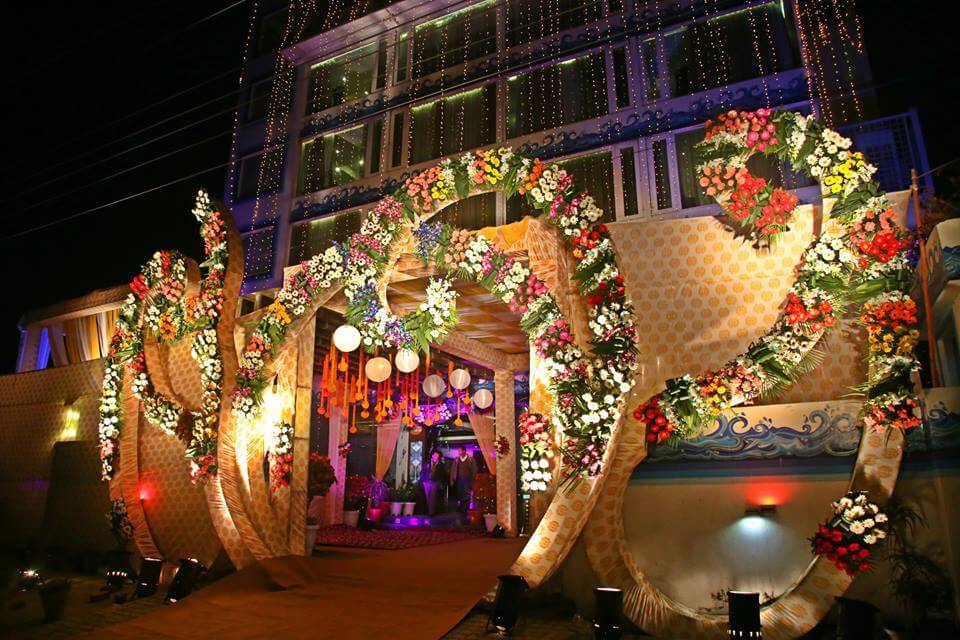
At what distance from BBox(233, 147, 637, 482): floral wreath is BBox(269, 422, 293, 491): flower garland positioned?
1.79 feet

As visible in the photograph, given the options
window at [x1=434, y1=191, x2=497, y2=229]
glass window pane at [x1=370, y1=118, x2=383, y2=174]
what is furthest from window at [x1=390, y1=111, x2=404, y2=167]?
window at [x1=434, y1=191, x2=497, y2=229]

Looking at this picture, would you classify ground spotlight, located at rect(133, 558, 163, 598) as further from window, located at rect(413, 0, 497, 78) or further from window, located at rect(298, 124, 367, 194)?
window, located at rect(413, 0, 497, 78)

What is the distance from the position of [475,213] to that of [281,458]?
7741 mm

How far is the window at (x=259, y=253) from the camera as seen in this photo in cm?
1741

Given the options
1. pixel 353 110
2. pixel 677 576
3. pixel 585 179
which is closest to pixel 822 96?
pixel 585 179

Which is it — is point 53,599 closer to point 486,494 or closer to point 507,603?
point 507,603

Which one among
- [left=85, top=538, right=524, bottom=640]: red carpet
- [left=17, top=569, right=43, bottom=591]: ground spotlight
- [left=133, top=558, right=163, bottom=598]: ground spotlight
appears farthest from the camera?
[left=17, top=569, right=43, bottom=591]: ground spotlight

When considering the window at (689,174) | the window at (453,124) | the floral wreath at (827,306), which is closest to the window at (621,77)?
the window at (689,174)

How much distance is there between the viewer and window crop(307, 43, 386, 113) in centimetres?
1723

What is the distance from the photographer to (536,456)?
6574mm

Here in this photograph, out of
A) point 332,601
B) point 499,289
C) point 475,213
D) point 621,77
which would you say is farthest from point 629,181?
point 332,601

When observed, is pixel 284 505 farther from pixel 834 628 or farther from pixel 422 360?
pixel 834 628

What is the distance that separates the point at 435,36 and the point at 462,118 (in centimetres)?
273

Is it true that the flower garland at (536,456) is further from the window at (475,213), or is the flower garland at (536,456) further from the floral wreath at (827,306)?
the window at (475,213)
